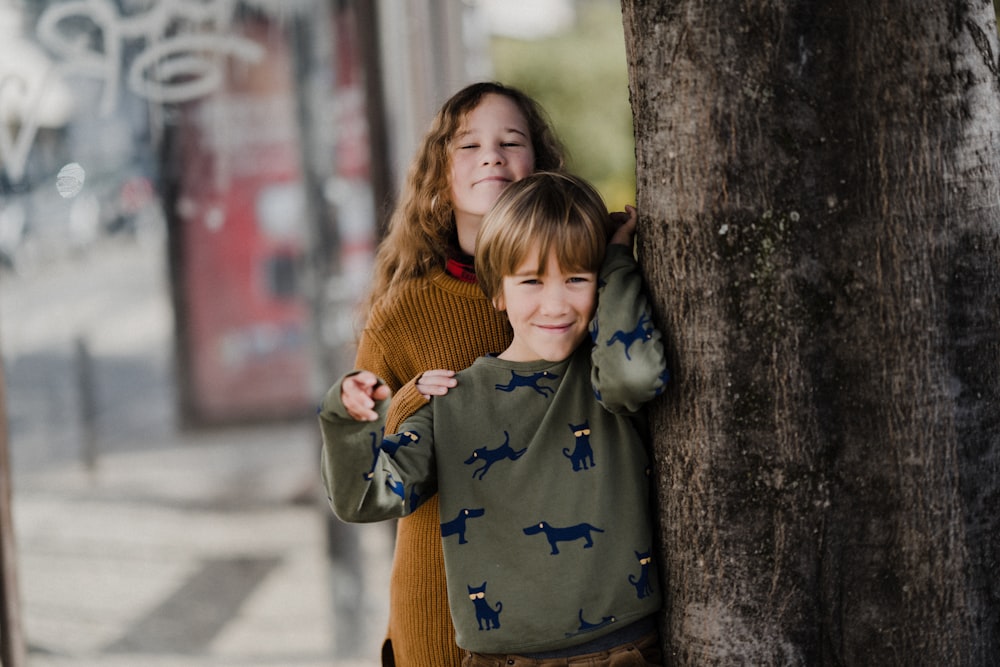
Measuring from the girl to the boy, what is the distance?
211 millimetres

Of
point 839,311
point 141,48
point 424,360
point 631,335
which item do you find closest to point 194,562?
point 141,48

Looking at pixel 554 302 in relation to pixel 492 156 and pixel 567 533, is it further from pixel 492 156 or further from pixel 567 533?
pixel 492 156

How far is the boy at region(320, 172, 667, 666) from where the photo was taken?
174 centimetres

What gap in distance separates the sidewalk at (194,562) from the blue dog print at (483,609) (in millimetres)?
2549

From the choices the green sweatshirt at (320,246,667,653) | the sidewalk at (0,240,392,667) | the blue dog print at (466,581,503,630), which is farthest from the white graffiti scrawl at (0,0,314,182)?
the blue dog print at (466,581,503,630)

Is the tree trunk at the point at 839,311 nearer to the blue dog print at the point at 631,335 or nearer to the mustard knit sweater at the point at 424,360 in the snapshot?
the blue dog print at the point at 631,335

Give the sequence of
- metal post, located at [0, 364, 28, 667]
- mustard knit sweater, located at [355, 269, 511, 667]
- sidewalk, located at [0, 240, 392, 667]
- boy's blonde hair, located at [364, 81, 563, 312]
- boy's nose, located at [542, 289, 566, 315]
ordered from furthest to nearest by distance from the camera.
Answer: sidewalk, located at [0, 240, 392, 667] < metal post, located at [0, 364, 28, 667] < boy's blonde hair, located at [364, 81, 563, 312] < mustard knit sweater, located at [355, 269, 511, 667] < boy's nose, located at [542, 289, 566, 315]

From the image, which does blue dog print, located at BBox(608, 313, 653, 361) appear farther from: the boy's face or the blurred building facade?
the blurred building facade

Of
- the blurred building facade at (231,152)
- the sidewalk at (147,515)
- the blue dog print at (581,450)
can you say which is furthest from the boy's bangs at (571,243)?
the sidewalk at (147,515)

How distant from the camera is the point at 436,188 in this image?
231 cm

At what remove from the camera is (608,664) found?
69.1 inches

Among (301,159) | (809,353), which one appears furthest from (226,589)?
(809,353)

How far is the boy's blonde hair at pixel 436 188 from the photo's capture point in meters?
2.27

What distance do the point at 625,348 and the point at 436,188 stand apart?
79cm
